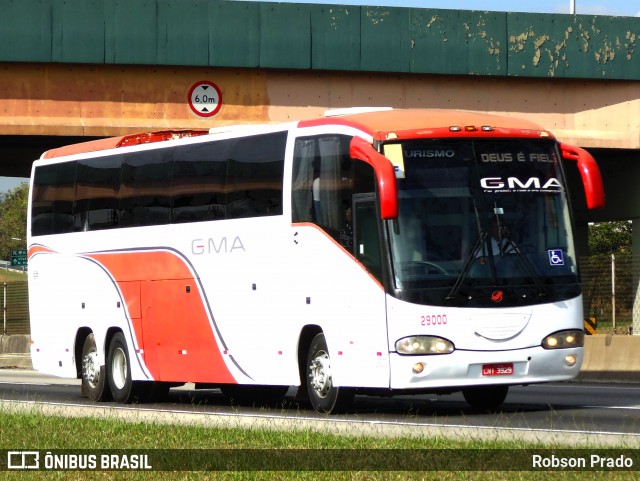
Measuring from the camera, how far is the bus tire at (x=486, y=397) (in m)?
18.7

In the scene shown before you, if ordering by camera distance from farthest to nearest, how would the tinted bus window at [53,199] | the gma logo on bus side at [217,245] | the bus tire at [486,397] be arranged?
the tinted bus window at [53,199] → the gma logo on bus side at [217,245] → the bus tire at [486,397]

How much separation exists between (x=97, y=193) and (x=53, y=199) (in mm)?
1609

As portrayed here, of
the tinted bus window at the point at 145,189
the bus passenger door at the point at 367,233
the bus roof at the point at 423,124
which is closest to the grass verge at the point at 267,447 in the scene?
the bus passenger door at the point at 367,233

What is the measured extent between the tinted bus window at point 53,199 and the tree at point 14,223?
117882 mm

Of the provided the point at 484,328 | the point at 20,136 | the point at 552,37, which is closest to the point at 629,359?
the point at 552,37

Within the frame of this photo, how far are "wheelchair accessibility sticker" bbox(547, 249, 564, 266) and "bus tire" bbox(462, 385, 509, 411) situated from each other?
197 centimetres

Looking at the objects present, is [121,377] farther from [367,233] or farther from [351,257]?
[367,233]

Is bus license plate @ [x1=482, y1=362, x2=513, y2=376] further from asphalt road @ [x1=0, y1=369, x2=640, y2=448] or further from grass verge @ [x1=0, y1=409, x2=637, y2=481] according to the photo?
grass verge @ [x1=0, y1=409, x2=637, y2=481]

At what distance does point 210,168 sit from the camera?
2072 cm

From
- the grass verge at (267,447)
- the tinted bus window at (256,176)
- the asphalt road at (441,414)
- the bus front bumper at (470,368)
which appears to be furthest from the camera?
the tinted bus window at (256,176)

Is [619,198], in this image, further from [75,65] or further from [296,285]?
[296,285]

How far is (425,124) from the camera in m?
17.7

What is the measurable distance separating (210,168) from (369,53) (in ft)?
43.7

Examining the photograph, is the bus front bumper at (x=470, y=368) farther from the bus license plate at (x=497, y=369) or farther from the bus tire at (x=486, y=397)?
the bus tire at (x=486, y=397)
